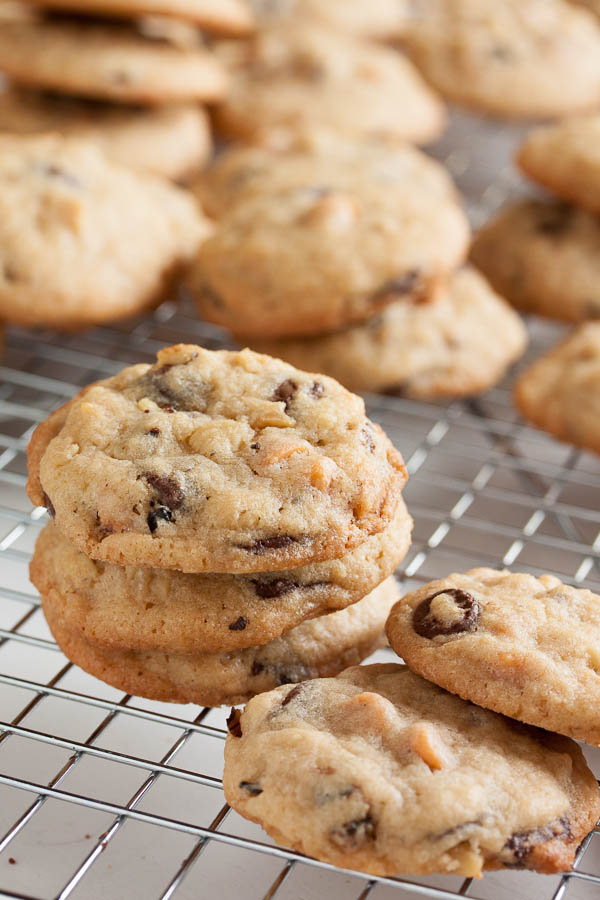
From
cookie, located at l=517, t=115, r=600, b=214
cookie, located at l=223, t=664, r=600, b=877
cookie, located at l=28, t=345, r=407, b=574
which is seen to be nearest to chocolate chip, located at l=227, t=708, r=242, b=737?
cookie, located at l=223, t=664, r=600, b=877

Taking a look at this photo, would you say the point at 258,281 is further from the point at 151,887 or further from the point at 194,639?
the point at 151,887

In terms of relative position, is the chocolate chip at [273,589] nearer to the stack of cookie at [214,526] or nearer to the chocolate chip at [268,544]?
the stack of cookie at [214,526]

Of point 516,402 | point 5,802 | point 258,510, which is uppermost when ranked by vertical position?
point 258,510

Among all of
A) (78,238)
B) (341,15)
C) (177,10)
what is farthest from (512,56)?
(78,238)

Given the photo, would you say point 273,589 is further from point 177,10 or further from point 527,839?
point 177,10

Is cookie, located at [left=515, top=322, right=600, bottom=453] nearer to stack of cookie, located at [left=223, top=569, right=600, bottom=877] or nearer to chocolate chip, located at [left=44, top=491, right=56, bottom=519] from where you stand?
stack of cookie, located at [left=223, top=569, right=600, bottom=877]

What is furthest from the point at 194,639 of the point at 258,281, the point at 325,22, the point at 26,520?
the point at 325,22
